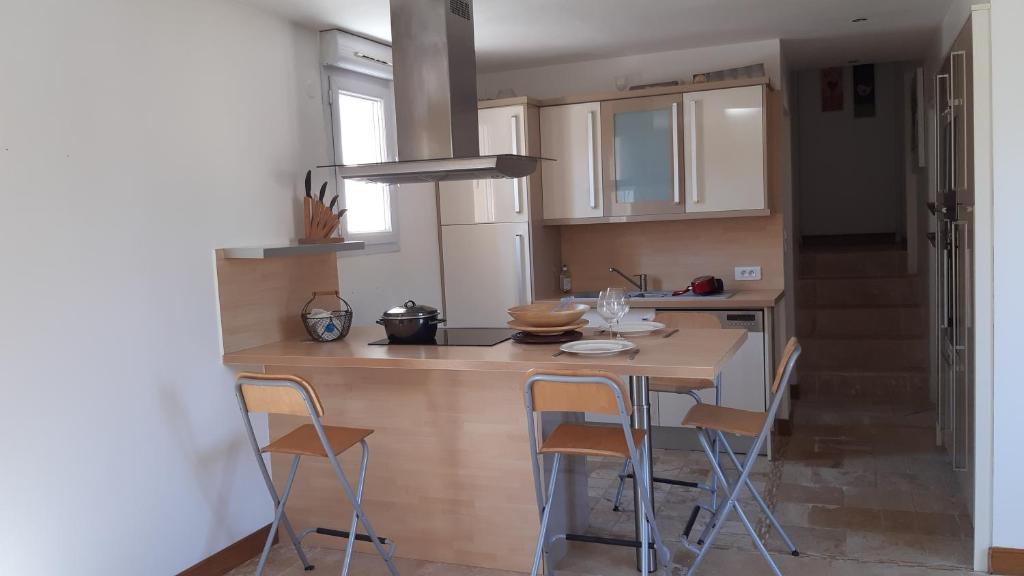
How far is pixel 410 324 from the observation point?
3357mm

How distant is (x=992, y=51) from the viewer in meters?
2.81

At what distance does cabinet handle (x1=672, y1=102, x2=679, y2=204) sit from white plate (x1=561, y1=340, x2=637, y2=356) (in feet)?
6.46

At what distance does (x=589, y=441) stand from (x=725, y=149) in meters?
2.54

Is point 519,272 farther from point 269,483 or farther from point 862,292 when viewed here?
point 862,292

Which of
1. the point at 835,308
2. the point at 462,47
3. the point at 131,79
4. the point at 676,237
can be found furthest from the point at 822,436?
the point at 131,79

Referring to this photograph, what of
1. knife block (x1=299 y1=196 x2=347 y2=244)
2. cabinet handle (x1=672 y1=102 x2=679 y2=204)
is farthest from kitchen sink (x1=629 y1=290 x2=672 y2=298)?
knife block (x1=299 y1=196 x2=347 y2=244)

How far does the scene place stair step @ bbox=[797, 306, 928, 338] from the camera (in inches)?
239

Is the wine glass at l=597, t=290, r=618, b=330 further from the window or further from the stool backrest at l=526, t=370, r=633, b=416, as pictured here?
the window

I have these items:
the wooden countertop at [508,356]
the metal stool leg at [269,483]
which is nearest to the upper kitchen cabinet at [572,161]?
the wooden countertop at [508,356]

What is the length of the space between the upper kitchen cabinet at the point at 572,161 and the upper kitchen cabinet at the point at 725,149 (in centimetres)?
55

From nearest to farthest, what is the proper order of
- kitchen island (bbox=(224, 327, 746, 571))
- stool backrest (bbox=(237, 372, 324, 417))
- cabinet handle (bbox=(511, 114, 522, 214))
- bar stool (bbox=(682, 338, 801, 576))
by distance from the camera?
stool backrest (bbox=(237, 372, 324, 417)) → bar stool (bbox=(682, 338, 801, 576)) → kitchen island (bbox=(224, 327, 746, 571)) → cabinet handle (bbox=(511, 114, 522, 214))

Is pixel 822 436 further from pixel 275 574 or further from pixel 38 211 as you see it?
pixel 38 211

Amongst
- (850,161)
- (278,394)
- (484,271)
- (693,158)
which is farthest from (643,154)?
(850,161)

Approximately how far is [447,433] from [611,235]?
8.24 ft
